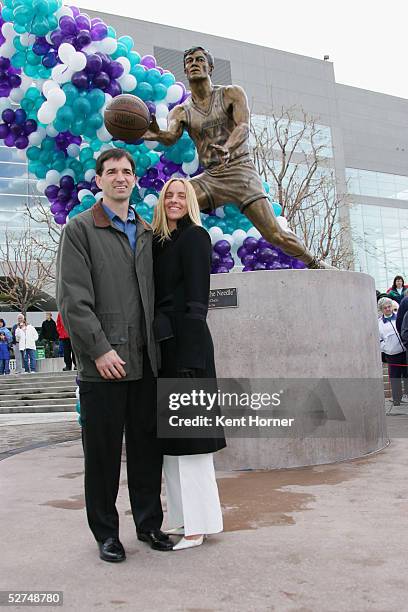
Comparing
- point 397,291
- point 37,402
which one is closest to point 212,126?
point 397,291

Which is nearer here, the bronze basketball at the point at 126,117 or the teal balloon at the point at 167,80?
the bronze basketball at the point at 126,117

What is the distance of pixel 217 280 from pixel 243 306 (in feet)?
1.10

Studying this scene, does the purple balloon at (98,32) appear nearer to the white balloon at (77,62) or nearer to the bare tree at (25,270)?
the white balloon at (77,62)

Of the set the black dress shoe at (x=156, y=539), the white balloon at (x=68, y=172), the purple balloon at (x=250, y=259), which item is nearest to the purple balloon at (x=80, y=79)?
the white balloon at (x=68, y=172)

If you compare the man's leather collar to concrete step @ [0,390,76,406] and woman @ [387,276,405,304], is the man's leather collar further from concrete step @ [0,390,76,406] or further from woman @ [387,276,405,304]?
concrete step @ [0,390,76,406]

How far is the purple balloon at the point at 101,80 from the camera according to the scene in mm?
6297

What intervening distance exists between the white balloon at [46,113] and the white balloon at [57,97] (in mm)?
50

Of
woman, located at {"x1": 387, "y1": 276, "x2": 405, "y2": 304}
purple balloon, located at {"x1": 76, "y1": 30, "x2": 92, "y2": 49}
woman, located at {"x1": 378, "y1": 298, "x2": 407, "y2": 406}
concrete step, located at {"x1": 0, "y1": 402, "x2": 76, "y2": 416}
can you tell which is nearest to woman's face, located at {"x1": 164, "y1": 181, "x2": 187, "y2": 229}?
purple balloon, located at {"x1": 76, "y1": 30, "x2": 92, "y2": 49}

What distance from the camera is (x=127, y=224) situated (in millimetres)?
3135

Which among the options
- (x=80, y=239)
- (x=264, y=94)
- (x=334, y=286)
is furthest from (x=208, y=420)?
(x=264, y=94)

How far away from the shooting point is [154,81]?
690 centimetres

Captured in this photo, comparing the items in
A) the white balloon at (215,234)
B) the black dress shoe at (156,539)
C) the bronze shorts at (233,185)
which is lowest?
the black dress shoe at (156,539)

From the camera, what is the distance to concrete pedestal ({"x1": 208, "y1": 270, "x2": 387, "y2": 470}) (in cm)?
490

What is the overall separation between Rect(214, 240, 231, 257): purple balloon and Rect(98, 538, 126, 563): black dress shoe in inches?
172
